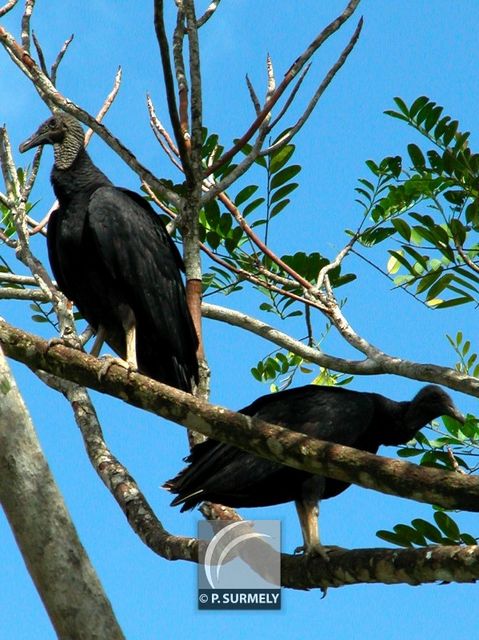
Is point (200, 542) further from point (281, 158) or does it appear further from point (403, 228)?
point (281, 158)

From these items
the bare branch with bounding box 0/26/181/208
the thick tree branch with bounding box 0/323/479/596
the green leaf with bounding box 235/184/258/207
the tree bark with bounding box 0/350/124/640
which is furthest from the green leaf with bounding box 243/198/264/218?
the tree bark with bounding box 0/350/124/640

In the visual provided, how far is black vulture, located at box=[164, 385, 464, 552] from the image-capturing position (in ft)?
13.7

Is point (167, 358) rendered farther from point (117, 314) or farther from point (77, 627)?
point (77, 627)

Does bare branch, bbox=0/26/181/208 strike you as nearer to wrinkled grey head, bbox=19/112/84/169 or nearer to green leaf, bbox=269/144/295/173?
wrinkled grey head, bbox=19/112/84/169

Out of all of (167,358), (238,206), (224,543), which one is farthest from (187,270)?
(224,543)

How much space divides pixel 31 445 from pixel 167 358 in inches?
93.3

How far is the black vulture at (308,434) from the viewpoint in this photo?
418cm

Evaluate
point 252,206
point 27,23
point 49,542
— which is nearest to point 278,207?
point 252,206

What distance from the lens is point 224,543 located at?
13.1 feet

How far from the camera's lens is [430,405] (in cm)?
491

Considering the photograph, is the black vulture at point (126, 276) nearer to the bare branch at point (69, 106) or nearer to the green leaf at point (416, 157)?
the bare branch at point (69, 106)

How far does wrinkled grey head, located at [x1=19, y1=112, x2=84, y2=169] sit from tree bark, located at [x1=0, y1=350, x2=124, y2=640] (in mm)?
3096

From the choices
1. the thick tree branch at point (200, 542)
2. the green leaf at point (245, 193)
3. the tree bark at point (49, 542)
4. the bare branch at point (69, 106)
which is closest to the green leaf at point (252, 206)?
the green leaf at point (245, 193)

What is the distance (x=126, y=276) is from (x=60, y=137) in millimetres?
1178
